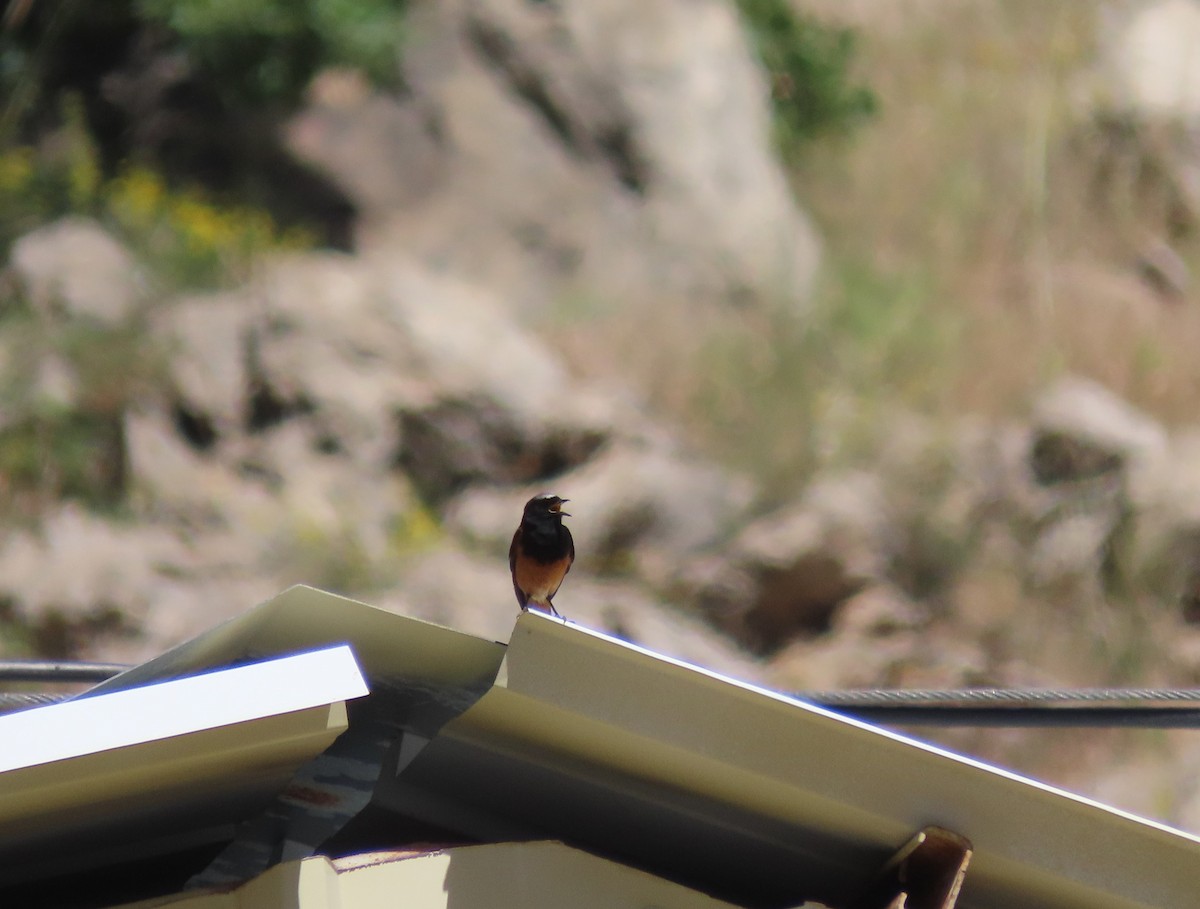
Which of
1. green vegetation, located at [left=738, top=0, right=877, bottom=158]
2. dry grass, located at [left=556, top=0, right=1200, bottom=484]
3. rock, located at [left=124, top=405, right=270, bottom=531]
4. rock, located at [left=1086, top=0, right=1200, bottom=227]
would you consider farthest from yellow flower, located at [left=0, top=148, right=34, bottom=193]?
rock, located at [left=1086, top=0, right=1200, bottom=227]

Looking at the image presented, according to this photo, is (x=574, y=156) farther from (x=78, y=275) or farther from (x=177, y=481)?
(x=177, y=481)

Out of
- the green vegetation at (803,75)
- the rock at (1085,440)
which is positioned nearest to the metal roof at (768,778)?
the rock at (1085,440)

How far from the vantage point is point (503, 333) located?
1145cm

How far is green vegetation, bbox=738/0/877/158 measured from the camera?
15.2 meters

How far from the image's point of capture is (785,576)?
32.2 ft

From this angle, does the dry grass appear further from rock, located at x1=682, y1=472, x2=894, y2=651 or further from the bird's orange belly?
the bird's orange belly

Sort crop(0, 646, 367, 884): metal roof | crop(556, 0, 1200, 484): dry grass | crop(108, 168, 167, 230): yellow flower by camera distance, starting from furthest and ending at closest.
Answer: crop(556, 0, 1200, 484): dry grass, crop(108, 168, 167, 230): yellow flower, crop(0, 646, 367, 884): metal roof

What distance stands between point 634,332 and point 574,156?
1926mm

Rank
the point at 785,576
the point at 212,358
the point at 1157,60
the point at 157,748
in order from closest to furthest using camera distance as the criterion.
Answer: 1. the point at 157,748
2. the point at 785,576
3. the point at 212,358
4. the point at 1157,60

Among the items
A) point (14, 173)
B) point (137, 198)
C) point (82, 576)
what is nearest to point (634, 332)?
point (137, 198)

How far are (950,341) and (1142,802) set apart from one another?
5.04 meters

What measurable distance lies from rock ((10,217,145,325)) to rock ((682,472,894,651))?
15.6 feet

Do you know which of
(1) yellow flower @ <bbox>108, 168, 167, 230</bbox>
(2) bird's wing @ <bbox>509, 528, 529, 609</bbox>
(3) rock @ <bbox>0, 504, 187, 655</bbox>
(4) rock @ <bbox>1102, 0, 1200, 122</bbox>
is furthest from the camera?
(4) rock @ <bbox>1102, 0, 1200, 122</bbox>

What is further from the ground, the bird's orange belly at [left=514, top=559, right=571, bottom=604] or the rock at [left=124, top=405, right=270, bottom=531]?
the rock at [left=124, top=405, right=270, bottom=531]
